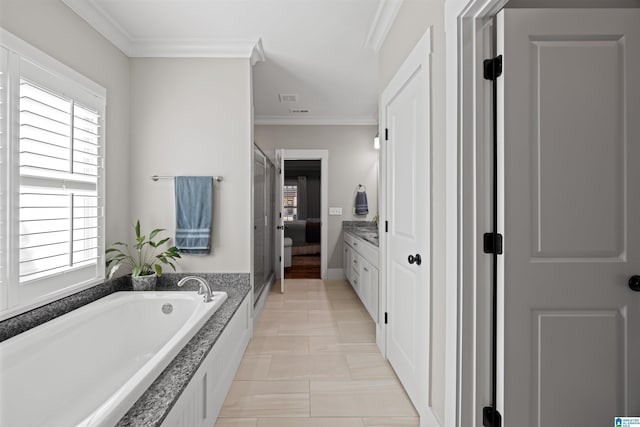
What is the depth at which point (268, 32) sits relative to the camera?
8.66 ft

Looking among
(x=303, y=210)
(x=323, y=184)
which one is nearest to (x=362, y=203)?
(x=323, y=184)

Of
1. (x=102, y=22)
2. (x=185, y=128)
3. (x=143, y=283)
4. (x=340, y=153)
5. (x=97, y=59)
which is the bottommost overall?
(x=143, y=283)

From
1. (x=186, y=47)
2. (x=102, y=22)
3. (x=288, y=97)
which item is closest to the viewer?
(x=102, y=22)

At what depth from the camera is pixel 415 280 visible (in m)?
1.94

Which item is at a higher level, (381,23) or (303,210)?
(381,23)

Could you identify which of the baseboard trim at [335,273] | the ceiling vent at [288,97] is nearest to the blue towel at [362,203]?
the baseboard trim at [335,273]

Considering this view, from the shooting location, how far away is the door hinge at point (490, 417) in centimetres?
139

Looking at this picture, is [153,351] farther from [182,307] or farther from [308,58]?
[308,58]

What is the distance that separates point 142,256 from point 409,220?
219 cm

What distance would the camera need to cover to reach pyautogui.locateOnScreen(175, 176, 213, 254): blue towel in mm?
2779

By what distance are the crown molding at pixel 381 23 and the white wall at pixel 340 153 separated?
7.68 feet

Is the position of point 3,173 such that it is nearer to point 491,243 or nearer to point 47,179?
point 47,179

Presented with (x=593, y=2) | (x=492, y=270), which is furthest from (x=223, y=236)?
(x=593, y=2)

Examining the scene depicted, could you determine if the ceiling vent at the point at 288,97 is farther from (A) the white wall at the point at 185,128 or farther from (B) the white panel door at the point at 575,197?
(B) the white panel door at the point at 575,197
